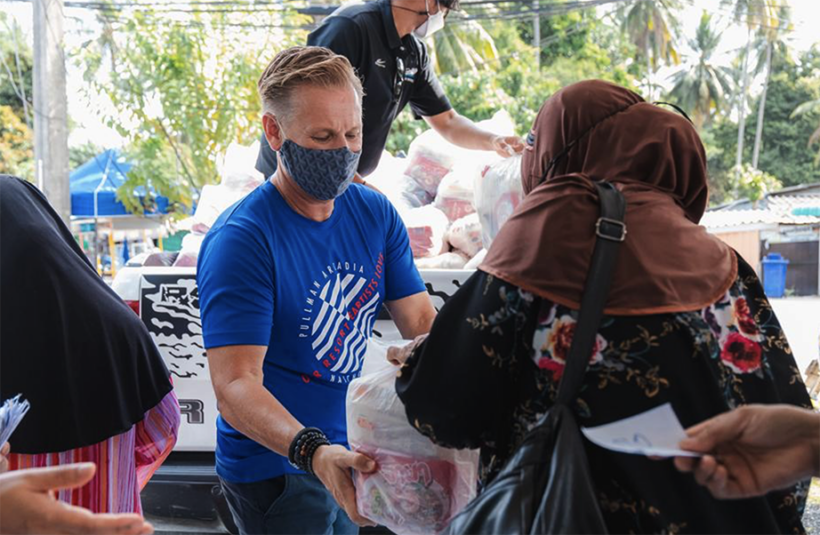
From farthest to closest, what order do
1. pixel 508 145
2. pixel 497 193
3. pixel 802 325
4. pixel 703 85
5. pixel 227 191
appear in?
pixel 703 85
pixel 802 325
pixel 227 191
pixel 508 145
pixel 497 193

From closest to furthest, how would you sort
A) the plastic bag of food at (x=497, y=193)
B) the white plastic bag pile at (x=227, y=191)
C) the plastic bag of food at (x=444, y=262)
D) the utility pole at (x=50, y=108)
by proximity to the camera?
the plastic bag of food at (x=497, y=193), the plastic bag of food at (x=444, y=262), the white plastic bag pile at (x=227, y=191), the utility pole at (x=50, y=108)

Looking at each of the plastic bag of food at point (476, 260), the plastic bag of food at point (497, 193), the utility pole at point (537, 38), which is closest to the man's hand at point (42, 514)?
the plastic bag of food at point (497, 193)

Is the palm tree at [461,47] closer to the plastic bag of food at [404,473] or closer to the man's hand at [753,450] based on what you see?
the plastic bag of food at [404,473]

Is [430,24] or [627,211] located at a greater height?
[430,24]

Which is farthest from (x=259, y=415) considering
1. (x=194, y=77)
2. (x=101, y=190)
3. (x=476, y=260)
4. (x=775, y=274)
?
(x=775, y=274)

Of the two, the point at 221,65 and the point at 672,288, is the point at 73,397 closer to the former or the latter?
the point at 672,288

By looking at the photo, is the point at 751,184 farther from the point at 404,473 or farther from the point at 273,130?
the point at 404,473

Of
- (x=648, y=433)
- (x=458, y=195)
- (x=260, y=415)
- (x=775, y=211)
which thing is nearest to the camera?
(x=648, y=433)

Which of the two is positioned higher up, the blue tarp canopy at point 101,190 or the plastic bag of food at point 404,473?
the plastic bag of food at point 404,473

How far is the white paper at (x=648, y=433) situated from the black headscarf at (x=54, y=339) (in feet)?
5.13

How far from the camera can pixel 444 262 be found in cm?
414

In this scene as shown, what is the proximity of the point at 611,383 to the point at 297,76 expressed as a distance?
1.26 metres

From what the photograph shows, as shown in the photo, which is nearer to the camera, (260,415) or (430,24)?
(260,415)

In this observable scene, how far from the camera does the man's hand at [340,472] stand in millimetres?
1976
